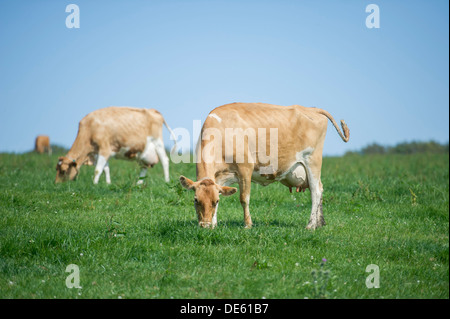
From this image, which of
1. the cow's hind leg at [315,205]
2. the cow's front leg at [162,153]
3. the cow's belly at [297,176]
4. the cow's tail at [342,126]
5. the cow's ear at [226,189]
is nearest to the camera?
the cow's ear at [226,189]

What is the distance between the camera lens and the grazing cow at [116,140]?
52.0 ft

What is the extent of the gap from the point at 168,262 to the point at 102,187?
649cm

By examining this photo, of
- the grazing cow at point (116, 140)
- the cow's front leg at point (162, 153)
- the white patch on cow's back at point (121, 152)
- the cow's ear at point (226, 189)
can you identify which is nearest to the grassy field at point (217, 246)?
the cow's ear at point (226, 189)

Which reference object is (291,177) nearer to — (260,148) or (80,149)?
(260,148)

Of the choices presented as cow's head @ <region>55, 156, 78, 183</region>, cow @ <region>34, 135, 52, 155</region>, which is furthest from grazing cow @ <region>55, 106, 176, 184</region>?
cow @ <region>34, 135, 52, 155</region>

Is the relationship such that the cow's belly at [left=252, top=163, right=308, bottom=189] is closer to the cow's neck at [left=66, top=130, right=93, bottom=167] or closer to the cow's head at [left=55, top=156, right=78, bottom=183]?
the cow's head at [left=55, top=156, right=78, bottom=183]

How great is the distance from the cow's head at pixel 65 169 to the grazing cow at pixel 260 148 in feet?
24.9

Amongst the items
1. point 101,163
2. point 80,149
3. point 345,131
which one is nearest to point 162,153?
point 101,163

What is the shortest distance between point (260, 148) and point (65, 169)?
8.31 meters

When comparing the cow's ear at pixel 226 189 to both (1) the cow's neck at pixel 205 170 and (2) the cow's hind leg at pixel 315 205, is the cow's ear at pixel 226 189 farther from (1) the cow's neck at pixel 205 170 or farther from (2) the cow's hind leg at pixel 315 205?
(2) the cow's hind leg at pixel 315 205
